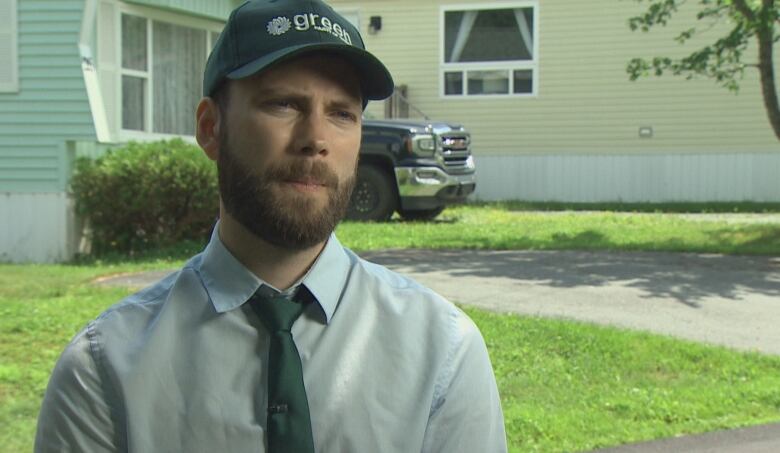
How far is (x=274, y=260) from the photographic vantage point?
1.88 metres

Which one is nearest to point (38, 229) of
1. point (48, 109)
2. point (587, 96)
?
point (48, 109)

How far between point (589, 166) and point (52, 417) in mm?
20460

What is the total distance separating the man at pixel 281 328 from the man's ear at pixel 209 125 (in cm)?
2

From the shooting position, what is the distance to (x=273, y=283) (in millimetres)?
1874

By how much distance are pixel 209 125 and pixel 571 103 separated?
20.2 meters

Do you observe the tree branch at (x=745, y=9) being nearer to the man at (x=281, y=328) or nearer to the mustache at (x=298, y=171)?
the man at (x=281, y=328)

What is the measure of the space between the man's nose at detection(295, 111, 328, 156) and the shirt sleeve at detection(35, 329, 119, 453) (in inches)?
19.6

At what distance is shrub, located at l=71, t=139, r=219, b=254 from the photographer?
11984 mm

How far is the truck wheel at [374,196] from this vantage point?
15.4m

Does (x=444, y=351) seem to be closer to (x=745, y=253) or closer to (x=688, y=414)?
(x=688, y=414)

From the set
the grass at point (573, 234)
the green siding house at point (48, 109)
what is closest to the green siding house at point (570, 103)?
the grass at point (573, 234)

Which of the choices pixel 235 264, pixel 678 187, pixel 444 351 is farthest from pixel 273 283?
pixel 678 187

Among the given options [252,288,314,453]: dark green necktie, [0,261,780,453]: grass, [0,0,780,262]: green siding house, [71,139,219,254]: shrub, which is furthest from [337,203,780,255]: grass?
[252,288,314,453]: dark green necktie

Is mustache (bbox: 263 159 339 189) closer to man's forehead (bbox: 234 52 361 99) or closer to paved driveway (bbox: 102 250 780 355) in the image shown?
man's forehead (bbox: 234 52 361 99)
